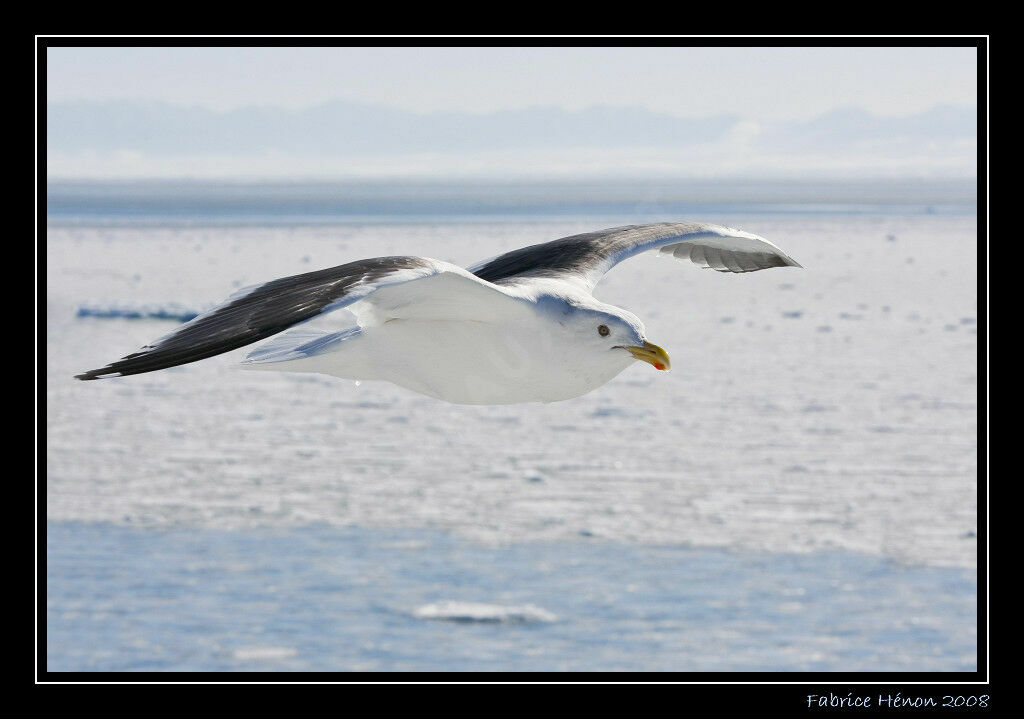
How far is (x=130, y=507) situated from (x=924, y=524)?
373 inches

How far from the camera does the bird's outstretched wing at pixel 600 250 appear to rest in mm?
5457

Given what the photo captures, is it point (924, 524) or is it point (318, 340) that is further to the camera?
point (924, 524)

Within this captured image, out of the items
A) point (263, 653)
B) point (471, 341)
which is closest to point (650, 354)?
point (471, 341)

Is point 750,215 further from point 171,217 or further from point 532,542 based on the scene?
point 532,542

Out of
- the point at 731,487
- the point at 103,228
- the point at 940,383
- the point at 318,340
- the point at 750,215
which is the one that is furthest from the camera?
the point at 750,215

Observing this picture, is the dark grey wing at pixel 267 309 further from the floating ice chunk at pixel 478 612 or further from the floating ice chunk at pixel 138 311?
the floating ice chunk at pixel 138 311

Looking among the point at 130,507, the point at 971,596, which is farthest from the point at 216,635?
the point at 971,596

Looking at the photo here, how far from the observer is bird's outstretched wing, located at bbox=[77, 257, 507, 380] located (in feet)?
12.2

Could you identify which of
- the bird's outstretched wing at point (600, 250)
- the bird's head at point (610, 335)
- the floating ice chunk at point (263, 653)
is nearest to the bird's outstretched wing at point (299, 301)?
the bird's head at point (610, 335)

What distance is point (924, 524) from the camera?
14836 mm

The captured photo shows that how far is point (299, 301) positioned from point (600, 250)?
2012mm

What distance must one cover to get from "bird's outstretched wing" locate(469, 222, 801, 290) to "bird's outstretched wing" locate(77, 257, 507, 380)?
98 cm

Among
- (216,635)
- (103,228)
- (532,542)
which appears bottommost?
(216,635)

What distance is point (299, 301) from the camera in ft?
12.9
